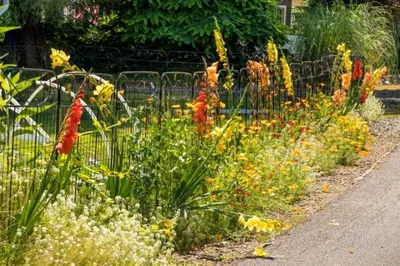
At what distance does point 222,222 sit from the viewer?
292 inches

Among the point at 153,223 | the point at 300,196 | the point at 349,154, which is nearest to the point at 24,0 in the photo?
the point at 349,154

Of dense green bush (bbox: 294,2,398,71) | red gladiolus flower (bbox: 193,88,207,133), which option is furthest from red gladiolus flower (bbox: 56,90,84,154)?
dense green bush (bbox: 294,2,398,71)

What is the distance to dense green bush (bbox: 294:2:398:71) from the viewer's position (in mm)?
23359

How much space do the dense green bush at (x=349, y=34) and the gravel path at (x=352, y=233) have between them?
13.4 meters

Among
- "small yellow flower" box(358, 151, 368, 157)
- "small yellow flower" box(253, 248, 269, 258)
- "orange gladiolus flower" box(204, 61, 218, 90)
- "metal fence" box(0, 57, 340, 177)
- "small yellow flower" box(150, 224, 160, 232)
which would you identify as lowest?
"small yellow flower" box(358, 151, 368, 157)

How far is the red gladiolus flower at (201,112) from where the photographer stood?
7.45 meters

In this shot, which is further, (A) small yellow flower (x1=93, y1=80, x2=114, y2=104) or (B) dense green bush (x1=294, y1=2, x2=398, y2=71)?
(B) dense green bush (x1=294, y1=2, x2=398, y2=71)

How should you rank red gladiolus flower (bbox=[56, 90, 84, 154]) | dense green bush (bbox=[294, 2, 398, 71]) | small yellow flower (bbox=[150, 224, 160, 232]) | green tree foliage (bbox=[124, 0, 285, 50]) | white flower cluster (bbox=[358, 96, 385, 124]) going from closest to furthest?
red gladiolus flower (bbox=[56, 90, 84, 154]) < small yellow flower (bbox=[150, 224, 160, 232]) < white flower cluster (bbox=[358, 96, 385, 124]) < green tree foliage (bbox=[124, 0, 285, 50]) < dense green bush (bbox=[294, 2, 398, 71])

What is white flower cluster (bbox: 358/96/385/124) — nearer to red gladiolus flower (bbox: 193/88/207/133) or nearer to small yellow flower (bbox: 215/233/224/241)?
red gladiolus flower (bbox: 193/88/207/133)

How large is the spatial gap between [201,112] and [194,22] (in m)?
14.7

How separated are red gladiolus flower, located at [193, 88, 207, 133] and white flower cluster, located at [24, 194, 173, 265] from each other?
129 cm

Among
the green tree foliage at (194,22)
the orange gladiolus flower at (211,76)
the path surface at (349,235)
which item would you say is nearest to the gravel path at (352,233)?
the path surface at (349,235)

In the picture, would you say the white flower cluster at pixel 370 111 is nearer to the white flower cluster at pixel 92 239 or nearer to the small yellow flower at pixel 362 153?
the small yellow flower at pixel 362 153

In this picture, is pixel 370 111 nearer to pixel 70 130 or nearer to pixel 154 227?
pixel 154 227
